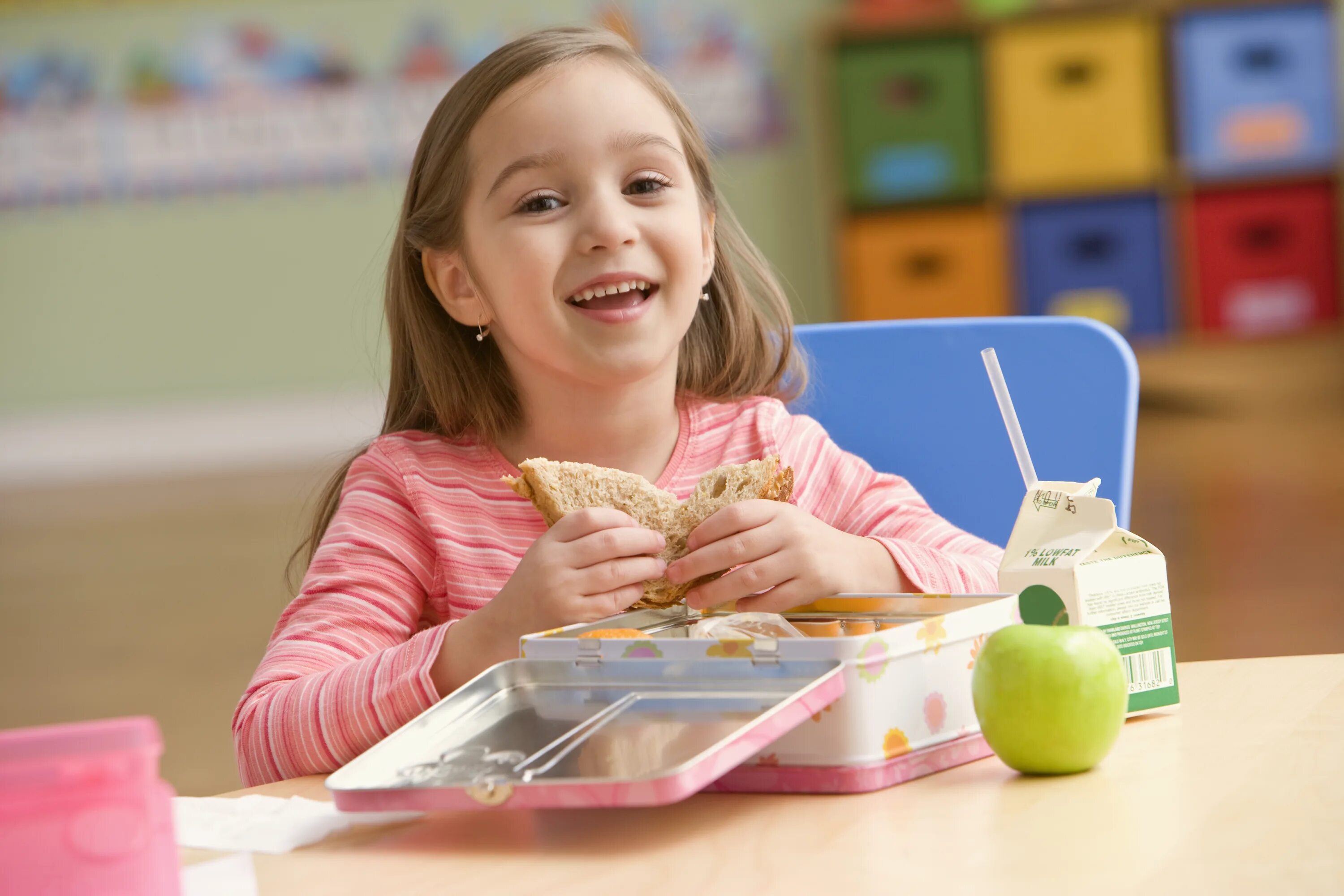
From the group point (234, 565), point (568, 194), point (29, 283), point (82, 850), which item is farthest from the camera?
point (29, 283)

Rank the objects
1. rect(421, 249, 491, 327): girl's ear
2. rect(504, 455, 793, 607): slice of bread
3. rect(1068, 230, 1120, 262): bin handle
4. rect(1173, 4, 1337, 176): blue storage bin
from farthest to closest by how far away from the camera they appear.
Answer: rect(1068, 230, 1120, 262): bin handle
rect(1173, 4, 1337, 176): blue storage bin
rect(421, 249, 491, 327): girl's ear
rect(504, 455, 793, 607): slice of bread

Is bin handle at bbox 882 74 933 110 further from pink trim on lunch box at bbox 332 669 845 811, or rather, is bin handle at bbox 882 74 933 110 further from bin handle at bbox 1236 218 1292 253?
pink trim on lunch box at bbox 332 669 845 811

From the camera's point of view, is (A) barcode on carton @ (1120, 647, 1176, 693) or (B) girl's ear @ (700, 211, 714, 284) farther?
(B) girl's ear @ (700, 211, 714, 284)

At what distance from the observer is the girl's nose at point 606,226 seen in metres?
0.99

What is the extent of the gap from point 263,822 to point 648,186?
0.55 meters

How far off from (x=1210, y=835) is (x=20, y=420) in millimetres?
5314

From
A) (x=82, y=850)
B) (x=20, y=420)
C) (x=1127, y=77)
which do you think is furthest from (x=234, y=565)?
(x=82, y=850)

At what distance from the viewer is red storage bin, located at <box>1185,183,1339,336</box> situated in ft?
14.6

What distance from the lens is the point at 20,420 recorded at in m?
5.24

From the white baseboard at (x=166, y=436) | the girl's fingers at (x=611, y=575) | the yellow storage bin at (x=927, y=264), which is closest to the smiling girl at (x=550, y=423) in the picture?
the girl's fingers at (x=611, y=575)

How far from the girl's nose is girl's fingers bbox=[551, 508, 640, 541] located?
0.26 metres

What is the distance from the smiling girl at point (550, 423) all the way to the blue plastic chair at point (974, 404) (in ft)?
0.17

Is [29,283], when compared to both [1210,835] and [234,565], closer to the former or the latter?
[234,565]

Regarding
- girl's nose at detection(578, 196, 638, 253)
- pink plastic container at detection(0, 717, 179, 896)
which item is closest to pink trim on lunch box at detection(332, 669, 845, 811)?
pink plastic container at detection(0, 717, 179, 896)
